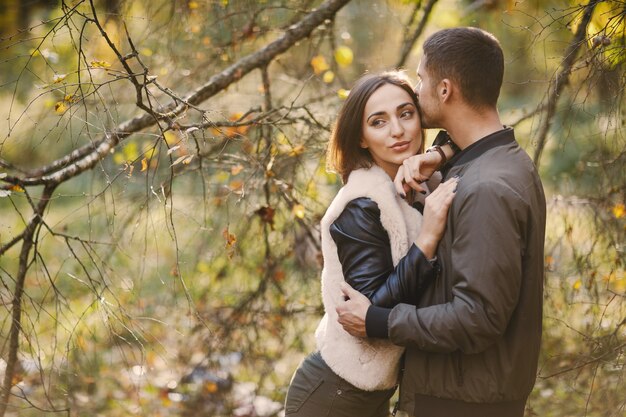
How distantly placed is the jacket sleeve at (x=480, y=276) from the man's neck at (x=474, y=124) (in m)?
0.21

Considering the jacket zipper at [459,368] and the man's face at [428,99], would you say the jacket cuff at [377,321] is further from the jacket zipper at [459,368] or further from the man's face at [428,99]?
the man's face at [428,99]

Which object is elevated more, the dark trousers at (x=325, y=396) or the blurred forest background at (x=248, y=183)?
the blurred forest background at (x=248, y=183)

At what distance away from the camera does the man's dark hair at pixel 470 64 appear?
77.1 inches

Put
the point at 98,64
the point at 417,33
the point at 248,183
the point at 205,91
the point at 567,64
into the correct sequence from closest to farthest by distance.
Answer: the point at 98,64 → the point at 567,64 → the point at 205,91 → the point at 248,183 → the point at 417,33

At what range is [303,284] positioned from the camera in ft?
14.2

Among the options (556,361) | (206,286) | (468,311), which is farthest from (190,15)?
(468,311)

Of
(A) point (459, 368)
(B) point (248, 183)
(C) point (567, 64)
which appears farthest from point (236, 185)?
(A) point (459, 368)

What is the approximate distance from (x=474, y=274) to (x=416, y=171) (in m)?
0.35

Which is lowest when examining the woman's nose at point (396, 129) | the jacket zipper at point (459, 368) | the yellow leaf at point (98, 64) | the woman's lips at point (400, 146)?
the jacket zipper at point (459, 368)

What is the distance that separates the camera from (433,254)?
1885 mm

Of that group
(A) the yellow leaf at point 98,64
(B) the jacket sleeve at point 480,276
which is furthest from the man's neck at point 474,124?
(A) the yellow leaf at point 98,64

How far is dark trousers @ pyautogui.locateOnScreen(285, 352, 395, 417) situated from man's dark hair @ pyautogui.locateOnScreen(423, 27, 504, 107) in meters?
0.86

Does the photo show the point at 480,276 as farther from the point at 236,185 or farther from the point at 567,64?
the point at 236,185

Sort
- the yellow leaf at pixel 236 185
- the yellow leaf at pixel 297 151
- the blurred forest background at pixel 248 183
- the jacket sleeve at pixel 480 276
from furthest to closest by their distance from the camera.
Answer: the yellow leaf at pixel 236 185
the yellow leaf at pixel 297 151
the blurred forest background at pixel 248 183
the jacket sleeve at pixel 480 276
